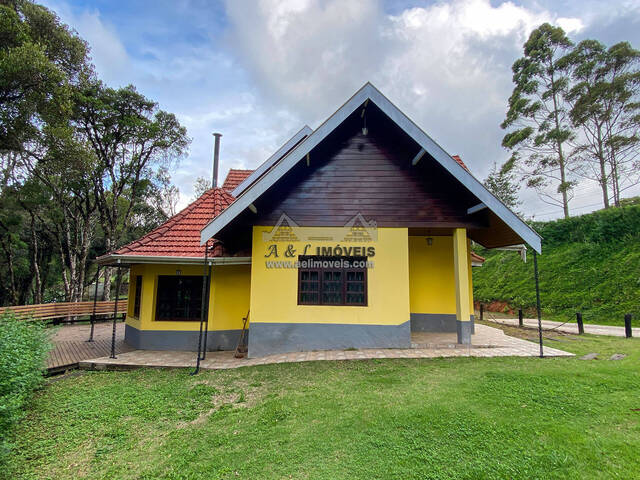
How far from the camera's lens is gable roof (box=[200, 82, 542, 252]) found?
20.6 feet

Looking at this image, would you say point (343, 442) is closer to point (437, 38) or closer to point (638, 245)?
point (437, 38)

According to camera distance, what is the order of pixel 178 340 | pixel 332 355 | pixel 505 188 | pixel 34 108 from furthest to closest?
1. pixel 505 188
2. pixel 34 108
3. pixel 178 340
4. pixel 332 355

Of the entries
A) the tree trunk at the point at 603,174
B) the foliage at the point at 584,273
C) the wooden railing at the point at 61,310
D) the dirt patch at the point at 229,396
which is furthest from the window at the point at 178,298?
the tree trunk at the point at 603,174

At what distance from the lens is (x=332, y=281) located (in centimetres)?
726

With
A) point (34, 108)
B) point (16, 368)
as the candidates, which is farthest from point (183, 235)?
point (34, 108)

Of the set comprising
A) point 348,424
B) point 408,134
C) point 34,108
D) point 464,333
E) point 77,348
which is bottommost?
point 77,348

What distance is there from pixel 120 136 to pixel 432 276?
1873 centimetres

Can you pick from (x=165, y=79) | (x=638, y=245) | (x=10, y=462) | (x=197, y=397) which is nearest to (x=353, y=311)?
(x=197, y=397)

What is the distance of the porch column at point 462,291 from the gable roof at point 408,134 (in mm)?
1080

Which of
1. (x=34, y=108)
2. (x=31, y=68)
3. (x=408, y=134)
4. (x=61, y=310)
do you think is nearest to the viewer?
(x=408, y=134)

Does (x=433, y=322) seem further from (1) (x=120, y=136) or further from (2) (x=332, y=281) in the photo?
(1) (x=120, y=136)

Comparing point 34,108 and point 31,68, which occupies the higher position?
point 31,68

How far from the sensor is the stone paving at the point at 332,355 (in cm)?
634

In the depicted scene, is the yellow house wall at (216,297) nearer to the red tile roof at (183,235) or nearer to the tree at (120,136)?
the red tile roof at (183,235)
